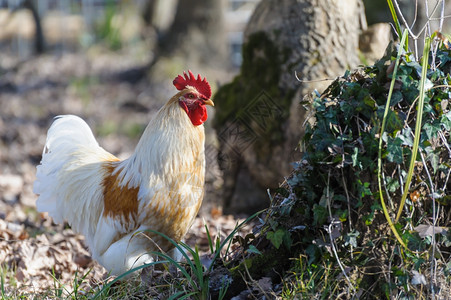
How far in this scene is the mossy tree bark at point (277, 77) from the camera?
5273 mm

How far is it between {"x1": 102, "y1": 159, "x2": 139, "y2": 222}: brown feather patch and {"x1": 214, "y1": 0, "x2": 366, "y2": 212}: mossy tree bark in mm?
1946

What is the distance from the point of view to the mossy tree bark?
5273 mm

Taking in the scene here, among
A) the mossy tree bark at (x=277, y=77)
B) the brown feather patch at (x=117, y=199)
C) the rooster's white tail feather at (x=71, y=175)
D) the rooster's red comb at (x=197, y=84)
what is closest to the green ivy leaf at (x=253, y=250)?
the brown feather patch at (x=117, y=199)

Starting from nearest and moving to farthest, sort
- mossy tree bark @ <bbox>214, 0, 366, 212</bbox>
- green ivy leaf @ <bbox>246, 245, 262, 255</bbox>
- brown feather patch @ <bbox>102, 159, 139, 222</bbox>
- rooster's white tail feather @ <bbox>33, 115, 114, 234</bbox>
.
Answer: green ivy leaf @ <bbox>246, 245, 262, 255</bbox> < brown feather patch @ <bbox>102, 159, 139, 222</bbox> < rooster's white tail feather @ <bbox>33, 115, 114, 234</bbox> < mossy tree bark @ <bbox>214, 0, 366, 212</bbox>

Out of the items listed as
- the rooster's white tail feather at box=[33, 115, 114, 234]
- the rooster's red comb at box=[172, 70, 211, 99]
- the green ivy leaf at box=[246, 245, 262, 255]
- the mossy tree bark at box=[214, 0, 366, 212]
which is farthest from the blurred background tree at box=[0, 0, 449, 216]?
the rooster's white tail feather at box=[33, 115, 114, 234]

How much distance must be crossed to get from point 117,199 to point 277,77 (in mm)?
2493

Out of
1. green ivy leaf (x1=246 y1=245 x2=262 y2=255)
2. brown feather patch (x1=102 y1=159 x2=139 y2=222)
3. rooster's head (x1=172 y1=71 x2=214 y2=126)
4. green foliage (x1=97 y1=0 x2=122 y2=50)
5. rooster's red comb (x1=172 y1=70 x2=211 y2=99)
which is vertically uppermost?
green foliage (x1=97 y1=0 x2=122 y2=50)

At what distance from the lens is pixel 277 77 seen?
5.47 meters

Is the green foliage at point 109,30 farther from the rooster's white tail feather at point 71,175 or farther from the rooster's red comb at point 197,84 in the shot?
the rooster's red comb at point 197,84

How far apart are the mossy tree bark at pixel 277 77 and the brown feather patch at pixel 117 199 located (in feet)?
6.38

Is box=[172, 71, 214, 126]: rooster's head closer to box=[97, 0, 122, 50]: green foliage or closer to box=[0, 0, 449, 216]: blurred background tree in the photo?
box=[0, 0, 449, 216]: blurred background tree

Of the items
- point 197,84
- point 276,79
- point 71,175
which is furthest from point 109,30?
point 197,84

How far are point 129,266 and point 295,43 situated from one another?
2.97 meters

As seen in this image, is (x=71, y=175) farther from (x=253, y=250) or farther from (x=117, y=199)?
(x=253, y=250)
